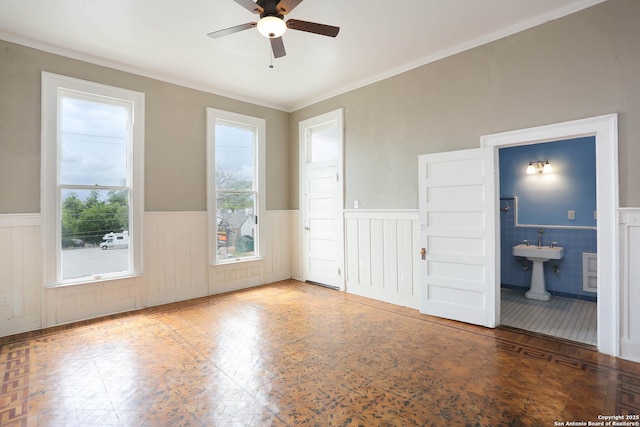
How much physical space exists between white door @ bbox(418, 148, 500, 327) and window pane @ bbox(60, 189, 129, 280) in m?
3.85

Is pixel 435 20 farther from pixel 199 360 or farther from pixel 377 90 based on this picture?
pixel 199 360

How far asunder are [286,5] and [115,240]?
350 cm

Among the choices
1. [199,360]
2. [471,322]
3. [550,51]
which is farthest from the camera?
[471,322]

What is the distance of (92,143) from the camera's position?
4027 millimetres

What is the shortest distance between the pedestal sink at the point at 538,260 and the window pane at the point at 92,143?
5732mm

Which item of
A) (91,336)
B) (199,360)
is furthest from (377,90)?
(91,336)

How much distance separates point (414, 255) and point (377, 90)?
2.39 meters

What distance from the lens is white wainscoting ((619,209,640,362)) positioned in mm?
2766

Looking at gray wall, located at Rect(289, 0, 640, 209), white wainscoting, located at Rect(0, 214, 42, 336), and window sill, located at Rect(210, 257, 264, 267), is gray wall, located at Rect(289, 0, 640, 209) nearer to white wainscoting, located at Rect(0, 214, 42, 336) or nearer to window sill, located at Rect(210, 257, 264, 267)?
window sill, located at Rect(210, 257, 264, 267)

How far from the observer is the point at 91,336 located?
135 inches

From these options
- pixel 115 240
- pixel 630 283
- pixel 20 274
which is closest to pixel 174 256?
pixel 115 240

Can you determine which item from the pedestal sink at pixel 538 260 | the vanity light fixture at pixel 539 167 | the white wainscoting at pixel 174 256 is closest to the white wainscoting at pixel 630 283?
the pedestal sink at pixel 538 260

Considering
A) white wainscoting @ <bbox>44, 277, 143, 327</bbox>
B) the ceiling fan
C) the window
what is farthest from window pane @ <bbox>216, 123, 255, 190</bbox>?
the ceiling fan

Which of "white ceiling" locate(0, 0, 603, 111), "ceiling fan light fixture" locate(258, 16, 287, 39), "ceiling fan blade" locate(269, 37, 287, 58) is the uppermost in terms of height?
"white ceiling" locate(0, 0, 603, 111)
